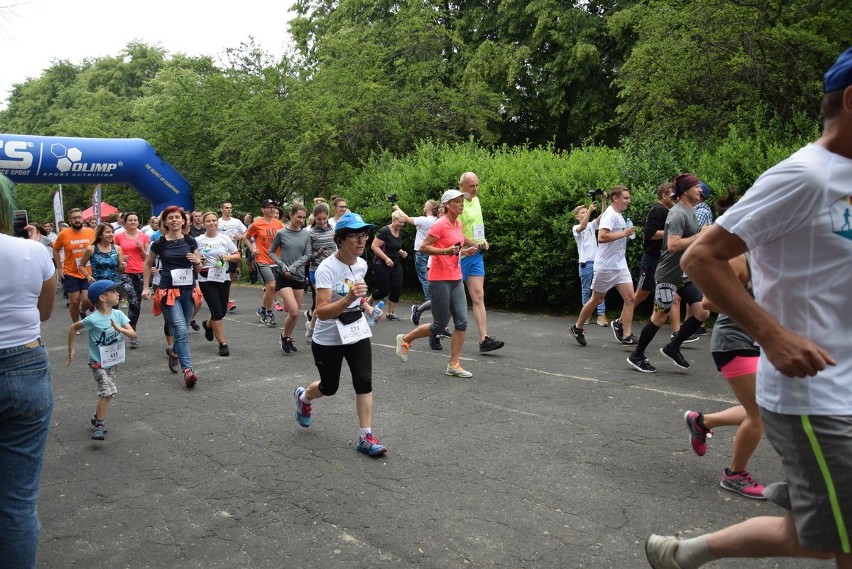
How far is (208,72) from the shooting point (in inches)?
1121

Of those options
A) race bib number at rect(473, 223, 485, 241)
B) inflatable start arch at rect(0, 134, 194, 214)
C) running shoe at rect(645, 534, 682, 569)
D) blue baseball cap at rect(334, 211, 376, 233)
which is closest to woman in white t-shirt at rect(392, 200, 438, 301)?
race bib number at rect(473, 223, 485, 241)

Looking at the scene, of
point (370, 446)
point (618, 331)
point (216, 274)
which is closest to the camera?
point (370, 446)

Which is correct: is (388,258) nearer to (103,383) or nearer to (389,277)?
(389,277)

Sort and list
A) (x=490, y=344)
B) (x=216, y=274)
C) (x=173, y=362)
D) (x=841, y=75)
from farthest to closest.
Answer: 1. (x=216, y=274)
2. (x=490, y=344)
3. (x=173, y=362)
4. (x=841, y=75)

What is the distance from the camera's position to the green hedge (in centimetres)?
1080

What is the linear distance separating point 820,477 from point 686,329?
5185 millimetres

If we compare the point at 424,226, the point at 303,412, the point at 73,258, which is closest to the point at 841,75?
the point at 303,412

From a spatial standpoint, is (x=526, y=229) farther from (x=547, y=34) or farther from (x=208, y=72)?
(x=208, y=72)

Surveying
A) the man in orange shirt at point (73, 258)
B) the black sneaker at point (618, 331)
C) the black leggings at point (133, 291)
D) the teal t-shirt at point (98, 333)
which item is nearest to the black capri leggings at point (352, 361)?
the teal t-shirt at point (98, 333)

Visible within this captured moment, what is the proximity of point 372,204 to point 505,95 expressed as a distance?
9.59 m

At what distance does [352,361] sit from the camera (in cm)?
528

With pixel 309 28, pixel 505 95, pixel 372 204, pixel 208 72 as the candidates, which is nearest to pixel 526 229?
pixel 372 204

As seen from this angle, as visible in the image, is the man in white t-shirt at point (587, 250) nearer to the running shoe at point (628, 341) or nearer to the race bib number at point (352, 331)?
the running shoe at point (628, 341)

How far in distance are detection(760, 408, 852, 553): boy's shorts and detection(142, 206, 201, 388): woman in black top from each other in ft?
21.4
